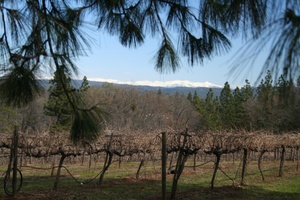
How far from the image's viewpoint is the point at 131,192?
9.77 metres

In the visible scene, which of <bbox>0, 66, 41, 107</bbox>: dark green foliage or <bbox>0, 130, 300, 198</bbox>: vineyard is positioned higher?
<bbox>0, 66, 41, 107</bbox>: dark green foliage

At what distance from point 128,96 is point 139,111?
280 cm

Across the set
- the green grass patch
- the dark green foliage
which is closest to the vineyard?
the green grass patch

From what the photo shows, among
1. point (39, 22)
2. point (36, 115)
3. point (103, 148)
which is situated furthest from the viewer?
point (36, 115)

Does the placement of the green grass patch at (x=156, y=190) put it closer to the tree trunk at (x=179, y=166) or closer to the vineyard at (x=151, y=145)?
the vineyard at (x=151, y=145)

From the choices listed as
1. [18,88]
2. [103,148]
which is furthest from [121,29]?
[103,148]

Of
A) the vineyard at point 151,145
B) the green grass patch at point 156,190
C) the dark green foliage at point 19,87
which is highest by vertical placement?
the dark green foliage at point 19,87

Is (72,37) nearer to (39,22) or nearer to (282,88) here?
(39,22)

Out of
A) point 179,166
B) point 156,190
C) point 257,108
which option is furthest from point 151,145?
point 257,108

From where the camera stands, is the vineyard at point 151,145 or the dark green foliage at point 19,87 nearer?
the dark green foliage at point 19,87

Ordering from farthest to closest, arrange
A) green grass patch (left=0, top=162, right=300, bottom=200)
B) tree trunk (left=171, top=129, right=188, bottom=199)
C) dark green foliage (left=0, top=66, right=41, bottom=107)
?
green grass patch (left=0, top=162, right=300, bottom=200), tree trunk (left=171, top=129, right=188, bottom=199), dark green foliage (left=0, top=66, right=41, bottom=107)

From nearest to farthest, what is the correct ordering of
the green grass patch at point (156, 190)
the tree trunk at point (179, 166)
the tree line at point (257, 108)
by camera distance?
the tree line at point (257, 108), the tree trunk at point (179, 166), the green grass patch at point (156, 190)

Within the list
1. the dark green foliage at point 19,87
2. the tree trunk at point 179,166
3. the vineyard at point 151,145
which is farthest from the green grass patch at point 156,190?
the dark green foliage at point 19,87

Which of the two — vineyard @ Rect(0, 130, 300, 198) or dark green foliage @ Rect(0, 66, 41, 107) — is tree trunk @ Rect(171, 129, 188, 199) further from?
dark green foliage @ Rect(0, 66, 41, 107)
